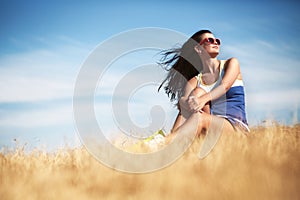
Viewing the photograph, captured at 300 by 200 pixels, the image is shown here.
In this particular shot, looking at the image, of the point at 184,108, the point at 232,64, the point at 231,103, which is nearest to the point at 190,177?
the point at 184,108

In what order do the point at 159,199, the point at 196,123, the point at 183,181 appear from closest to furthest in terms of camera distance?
1. the point at 159,199
2. the point at 183,181
3. the point at 196,123

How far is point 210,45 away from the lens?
445 cm

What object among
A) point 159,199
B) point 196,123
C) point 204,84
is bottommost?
point 159,199

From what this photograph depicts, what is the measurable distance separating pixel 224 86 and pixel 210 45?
26.2 inches

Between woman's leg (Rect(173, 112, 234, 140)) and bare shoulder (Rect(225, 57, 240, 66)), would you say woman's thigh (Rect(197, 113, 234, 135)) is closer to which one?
woman's leg (Rect(173, 112, 234, 140))

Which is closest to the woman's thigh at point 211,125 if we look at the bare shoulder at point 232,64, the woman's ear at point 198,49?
the bare shoulder at point 232,64

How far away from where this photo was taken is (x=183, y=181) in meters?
2.54

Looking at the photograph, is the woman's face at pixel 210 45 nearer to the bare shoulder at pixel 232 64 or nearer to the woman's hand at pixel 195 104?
the bare shoulder at pixel 232 64

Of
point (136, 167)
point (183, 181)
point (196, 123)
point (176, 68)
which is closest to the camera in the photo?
point (183, 181)

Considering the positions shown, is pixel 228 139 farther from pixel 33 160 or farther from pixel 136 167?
pixel 33 160

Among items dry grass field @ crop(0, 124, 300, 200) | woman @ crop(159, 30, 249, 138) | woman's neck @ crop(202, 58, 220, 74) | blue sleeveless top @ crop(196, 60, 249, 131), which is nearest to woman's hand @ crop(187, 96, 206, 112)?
woman @ crop(159, 30, 249, 138)

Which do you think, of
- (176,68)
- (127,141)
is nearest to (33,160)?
(127,141)

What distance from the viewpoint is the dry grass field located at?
2.42 metres

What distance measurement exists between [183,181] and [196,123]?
132cm
